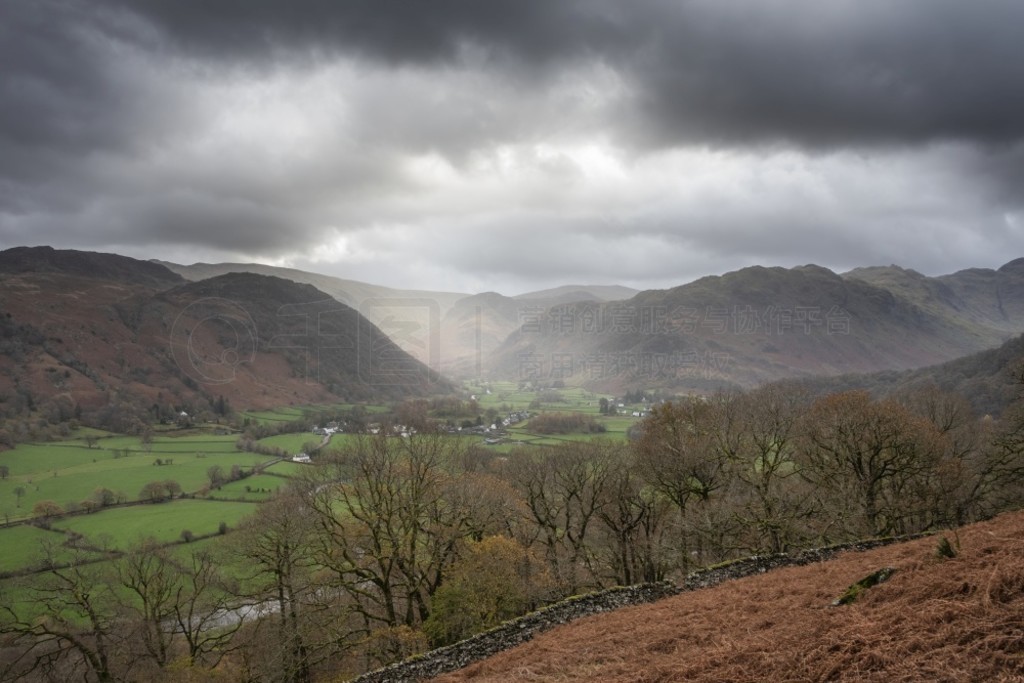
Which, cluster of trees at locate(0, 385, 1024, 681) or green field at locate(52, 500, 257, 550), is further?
green field at locate(52, 500, 257, 550)

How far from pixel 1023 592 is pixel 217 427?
146 metres

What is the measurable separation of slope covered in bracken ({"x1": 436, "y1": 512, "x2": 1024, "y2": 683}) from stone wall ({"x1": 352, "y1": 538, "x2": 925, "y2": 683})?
302 centimetres

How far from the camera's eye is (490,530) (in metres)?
32.8

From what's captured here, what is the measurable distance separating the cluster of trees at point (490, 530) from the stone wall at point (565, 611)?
20.7 feet

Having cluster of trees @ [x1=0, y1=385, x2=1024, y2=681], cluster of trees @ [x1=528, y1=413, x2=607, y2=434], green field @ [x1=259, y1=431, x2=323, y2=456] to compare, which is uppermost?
cluster of trees @ [x1=0, y1=385, x2=1024, y2=681]

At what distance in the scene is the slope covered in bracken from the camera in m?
6.11

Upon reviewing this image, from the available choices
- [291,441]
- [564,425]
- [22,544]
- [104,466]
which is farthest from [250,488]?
[564,425]

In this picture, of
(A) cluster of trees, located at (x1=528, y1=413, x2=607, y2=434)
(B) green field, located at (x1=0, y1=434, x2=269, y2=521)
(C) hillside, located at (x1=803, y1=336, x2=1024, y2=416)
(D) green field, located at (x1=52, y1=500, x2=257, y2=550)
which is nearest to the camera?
(D) green field, located at (x1=52, y1=500, x2=257, y2=550)

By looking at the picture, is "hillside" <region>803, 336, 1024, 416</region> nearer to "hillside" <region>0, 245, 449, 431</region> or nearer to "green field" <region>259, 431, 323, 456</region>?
"green field" <region>259, 431, 323, 456</region>

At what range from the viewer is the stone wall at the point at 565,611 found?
16.5 m

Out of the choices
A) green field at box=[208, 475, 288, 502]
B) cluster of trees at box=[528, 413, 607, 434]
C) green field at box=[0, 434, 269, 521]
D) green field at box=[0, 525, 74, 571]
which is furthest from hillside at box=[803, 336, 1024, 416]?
green field at box=[0, 434, 269, 521]

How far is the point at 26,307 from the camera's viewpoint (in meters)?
150

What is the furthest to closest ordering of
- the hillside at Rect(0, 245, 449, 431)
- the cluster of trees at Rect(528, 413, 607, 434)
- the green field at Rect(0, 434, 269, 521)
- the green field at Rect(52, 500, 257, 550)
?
the hillside at Rect(0, 245, 449, 431) < the cluster of trees at Rect(528, 413, 607, 434) < the green field at Rect(0, 434, 269, 521) < the green field at Rect(52, 500, 257, 550)
